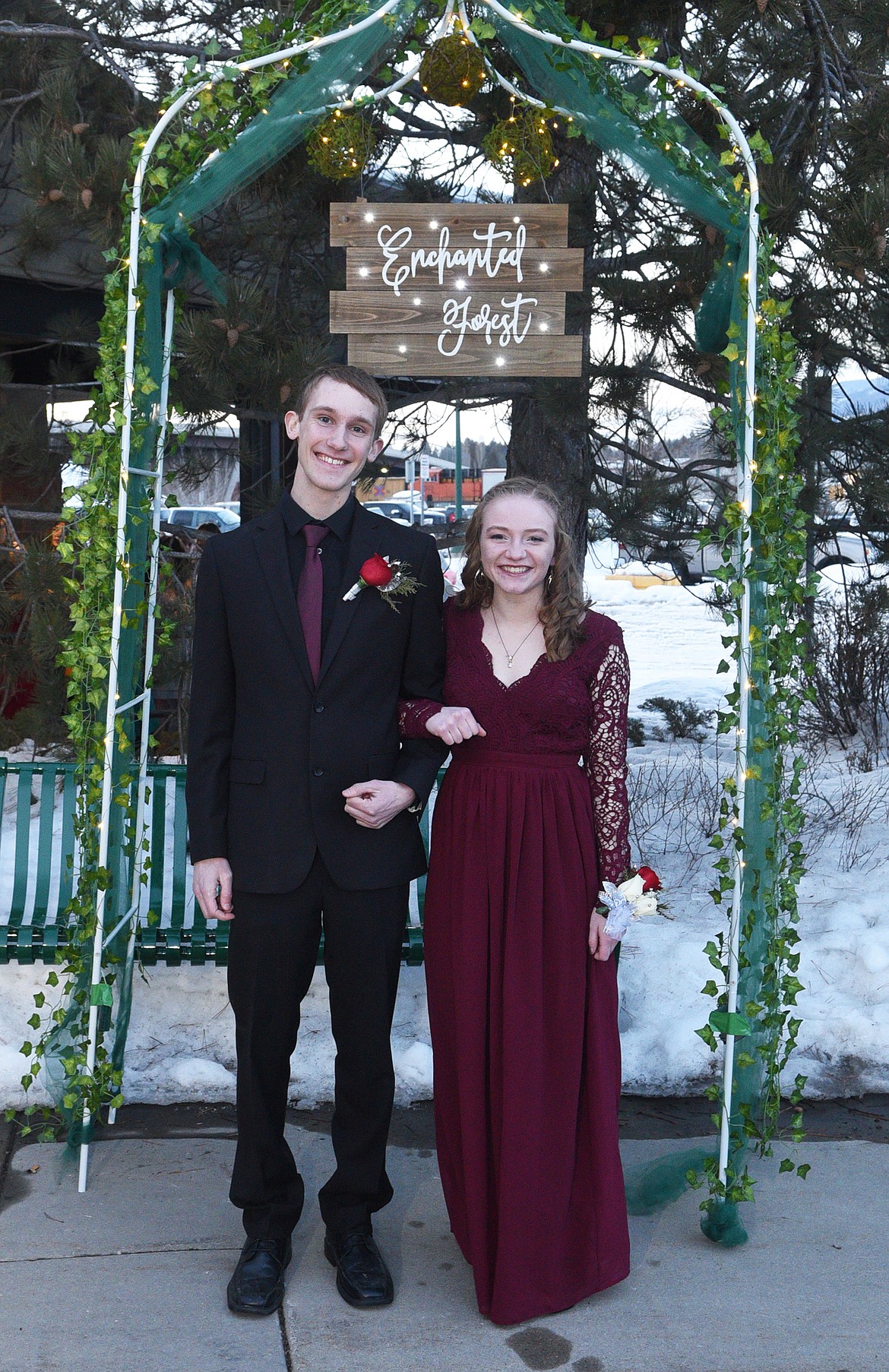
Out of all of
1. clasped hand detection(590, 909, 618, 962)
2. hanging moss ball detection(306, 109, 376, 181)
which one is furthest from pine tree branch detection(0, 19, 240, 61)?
clasped hand detection(590, 909, 618, 962)

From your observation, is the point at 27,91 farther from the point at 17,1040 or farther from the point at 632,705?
the point at 632,705

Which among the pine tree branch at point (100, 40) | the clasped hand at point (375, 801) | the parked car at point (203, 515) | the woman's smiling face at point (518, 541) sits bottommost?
the clasped hand at point (375, 801)

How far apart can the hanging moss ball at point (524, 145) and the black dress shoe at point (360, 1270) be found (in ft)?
11.3

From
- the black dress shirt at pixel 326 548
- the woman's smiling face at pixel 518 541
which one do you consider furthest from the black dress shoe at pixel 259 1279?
the woman's smiling face at pixel 518 541

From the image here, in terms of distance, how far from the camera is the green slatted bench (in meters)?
4.20

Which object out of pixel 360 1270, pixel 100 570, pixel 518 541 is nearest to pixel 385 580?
pixel 518 541

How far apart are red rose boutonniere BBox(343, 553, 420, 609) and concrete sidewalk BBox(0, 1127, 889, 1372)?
5.47 feet

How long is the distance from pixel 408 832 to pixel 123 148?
2890 millimetres

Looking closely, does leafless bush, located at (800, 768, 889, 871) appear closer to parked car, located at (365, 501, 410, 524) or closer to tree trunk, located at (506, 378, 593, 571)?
→ tree trunk, located at (506, 378, 593, 571)

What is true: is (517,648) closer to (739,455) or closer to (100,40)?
(739,455)

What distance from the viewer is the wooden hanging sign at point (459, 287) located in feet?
13.0

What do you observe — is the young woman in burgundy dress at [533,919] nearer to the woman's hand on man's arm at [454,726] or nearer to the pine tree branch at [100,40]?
the woman's hand on man's arm at [454,726]

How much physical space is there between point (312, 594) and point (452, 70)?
6.55 feet

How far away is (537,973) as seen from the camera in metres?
2.95
